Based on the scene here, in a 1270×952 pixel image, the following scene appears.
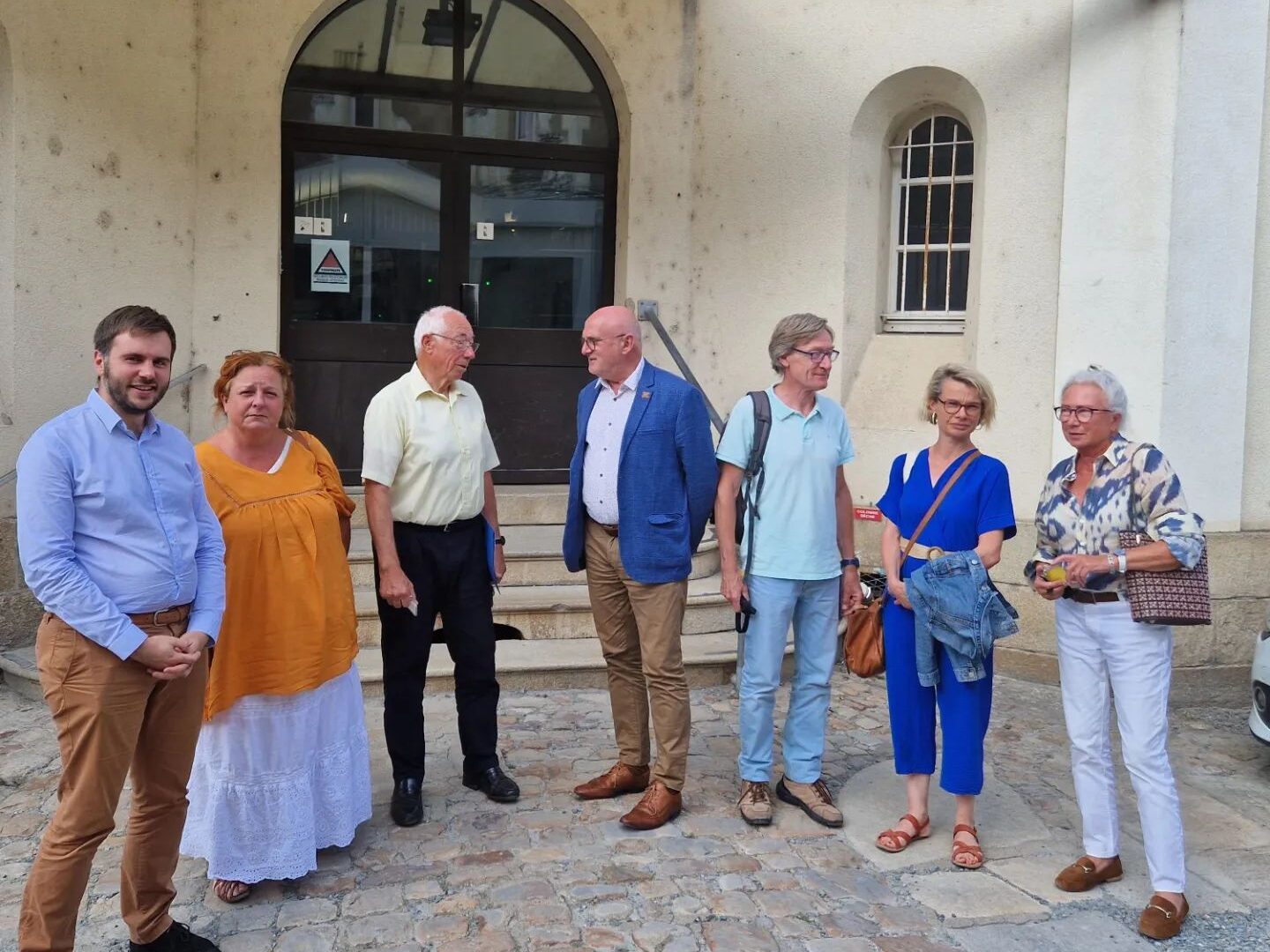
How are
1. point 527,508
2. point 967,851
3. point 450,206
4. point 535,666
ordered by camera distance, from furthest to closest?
point 450,206
point 527,508
point 535,666
point 967,851

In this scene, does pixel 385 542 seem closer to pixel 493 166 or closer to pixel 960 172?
pixel 493 166

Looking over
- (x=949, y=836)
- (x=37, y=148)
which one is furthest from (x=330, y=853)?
(x=37, y=148)

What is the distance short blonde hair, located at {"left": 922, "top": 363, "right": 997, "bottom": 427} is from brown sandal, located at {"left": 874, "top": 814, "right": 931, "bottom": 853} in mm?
1506

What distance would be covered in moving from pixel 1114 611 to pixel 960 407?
0.86 metres

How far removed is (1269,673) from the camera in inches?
205

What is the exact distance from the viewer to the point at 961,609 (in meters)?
4.09

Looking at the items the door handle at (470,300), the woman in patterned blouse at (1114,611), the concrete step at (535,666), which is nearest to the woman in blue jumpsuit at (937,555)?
the woman in patterned blouse at (1114,611)

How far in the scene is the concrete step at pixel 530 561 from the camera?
6.67m

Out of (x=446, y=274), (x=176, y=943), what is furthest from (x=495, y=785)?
(x=446, y=274)

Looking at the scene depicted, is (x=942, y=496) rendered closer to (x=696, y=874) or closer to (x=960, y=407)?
(x=960, y=407)

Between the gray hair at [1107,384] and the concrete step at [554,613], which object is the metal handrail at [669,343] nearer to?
the concrete step at [554,613]

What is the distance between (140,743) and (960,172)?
237 inches

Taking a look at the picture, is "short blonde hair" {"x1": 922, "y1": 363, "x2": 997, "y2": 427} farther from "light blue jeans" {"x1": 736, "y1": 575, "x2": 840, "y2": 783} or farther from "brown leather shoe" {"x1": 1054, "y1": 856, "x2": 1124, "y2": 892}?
"brown leather shoe" {"x1": 1054, "y1": 856, "x2": 1124, "y2": 892}

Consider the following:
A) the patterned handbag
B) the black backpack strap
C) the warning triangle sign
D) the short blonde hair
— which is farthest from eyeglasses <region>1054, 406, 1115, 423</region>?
the warning triangle sign
